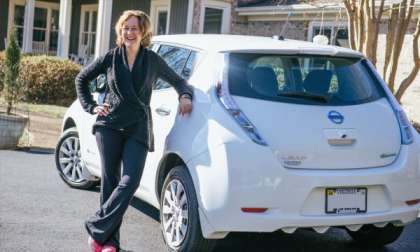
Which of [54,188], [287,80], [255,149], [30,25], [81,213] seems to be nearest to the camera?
[255,149]

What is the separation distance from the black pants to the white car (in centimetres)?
32

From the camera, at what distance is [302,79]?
4820 millimetres

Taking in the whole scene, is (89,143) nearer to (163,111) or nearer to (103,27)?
(163,111)

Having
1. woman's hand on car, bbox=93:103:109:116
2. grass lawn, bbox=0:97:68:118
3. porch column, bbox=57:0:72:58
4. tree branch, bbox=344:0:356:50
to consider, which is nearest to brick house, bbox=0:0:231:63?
porch column, bbox=57:0:72:58

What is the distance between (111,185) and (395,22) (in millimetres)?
9421

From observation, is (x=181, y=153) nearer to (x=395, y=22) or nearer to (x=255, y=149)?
(x=255, y=149)

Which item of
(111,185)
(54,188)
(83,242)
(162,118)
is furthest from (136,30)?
(54,188)

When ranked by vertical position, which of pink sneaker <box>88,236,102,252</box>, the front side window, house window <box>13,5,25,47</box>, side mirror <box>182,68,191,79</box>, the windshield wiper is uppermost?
house window <box>13,5,25,47</box>

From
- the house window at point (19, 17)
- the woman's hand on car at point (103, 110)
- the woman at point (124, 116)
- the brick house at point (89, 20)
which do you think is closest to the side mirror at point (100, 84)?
the woman at point (124, 116)

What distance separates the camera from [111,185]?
4594 millimetres

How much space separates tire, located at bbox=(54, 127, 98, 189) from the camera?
6797 mm

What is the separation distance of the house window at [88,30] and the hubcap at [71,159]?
16310mm

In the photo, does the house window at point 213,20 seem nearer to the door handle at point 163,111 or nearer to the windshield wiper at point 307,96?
the door handle at point 163,111

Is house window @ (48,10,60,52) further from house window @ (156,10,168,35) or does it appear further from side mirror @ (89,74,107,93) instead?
side mirror @ (89,74,107,93)
